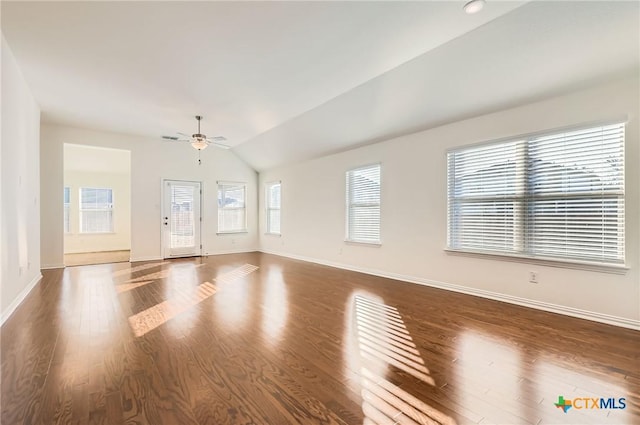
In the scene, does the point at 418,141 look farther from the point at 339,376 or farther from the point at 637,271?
the point at 339,376

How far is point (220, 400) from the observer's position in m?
1.76

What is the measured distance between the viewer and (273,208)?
866 centimetres

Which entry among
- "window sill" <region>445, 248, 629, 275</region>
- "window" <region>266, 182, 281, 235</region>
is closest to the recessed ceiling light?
"window sill" <region>445, 248, 629, 275</region>

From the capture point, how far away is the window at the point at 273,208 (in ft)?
27.8

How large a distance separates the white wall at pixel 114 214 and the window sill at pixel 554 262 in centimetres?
979

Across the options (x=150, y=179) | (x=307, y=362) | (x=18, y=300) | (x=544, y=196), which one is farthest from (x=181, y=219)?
(x=544, y=196)

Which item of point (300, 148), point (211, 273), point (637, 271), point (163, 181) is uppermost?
point (300, 148)

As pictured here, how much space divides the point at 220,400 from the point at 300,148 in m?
5.61

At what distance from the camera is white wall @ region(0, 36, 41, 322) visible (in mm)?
3195

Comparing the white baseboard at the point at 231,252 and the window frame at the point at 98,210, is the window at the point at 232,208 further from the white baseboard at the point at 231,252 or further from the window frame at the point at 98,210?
the window frame at the point at 98,210

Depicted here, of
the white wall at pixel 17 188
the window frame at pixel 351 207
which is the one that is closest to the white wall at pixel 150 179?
the white wall at pixel 17 188

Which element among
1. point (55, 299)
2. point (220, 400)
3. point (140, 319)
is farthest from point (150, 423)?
point (55, 299)

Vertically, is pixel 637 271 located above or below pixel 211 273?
above

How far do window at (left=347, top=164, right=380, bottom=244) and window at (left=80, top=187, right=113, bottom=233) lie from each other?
7875 mm
